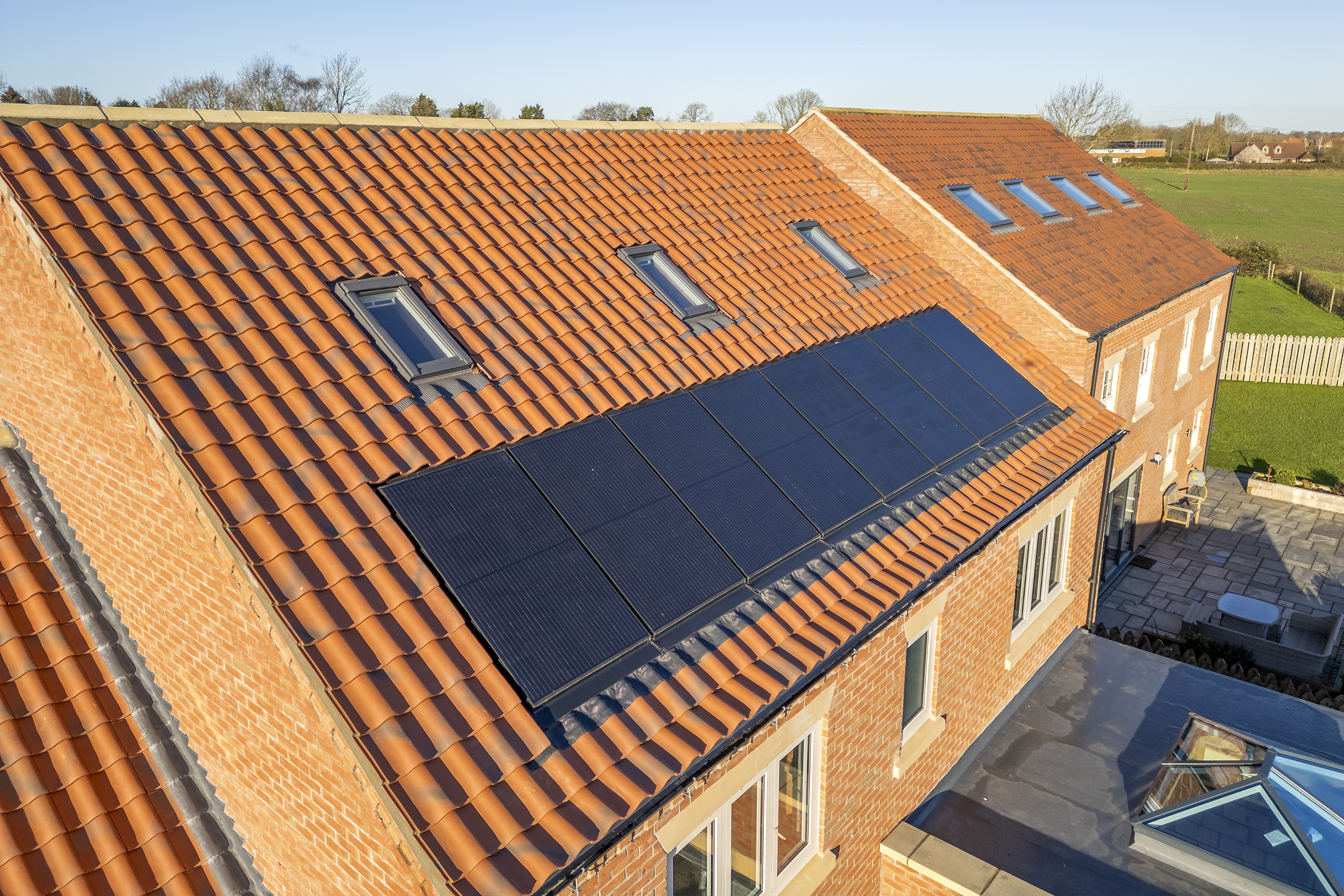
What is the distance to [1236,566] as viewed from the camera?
19.9m

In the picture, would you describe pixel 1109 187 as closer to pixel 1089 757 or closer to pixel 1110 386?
pixel 1110 386

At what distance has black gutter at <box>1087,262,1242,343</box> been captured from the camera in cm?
1372

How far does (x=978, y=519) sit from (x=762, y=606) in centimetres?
335

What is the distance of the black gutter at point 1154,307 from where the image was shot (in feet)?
45.0

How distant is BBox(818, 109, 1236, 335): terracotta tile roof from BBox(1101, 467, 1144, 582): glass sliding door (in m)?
4.36

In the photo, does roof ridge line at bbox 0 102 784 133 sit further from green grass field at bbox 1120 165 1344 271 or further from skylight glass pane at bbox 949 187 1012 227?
green grass field at bbox 1120 165 1344 271

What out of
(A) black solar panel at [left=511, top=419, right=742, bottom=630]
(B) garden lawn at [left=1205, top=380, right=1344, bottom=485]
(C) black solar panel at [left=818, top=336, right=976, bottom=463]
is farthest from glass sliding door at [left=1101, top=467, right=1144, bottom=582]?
(A) black solar panel at [left=511, top=419, right=742, bottom=630]

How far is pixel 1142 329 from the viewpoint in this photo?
17125 millimetres

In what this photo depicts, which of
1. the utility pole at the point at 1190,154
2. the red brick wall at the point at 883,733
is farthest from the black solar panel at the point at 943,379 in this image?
the utility pole at the point at 1190,154

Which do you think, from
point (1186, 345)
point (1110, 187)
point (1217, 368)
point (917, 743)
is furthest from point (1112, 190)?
point (917, 743)

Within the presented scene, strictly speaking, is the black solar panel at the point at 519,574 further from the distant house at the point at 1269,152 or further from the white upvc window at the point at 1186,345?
the distant house at the point at 1269,152

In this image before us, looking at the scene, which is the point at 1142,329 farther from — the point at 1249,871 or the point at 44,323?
the point at 44,323

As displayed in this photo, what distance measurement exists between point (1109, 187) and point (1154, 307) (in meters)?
7.10

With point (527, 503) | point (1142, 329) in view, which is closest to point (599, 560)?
point (527, 503)
